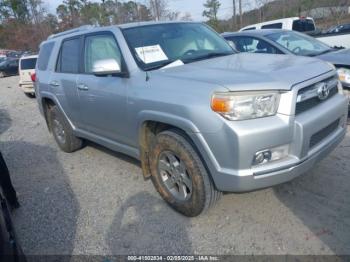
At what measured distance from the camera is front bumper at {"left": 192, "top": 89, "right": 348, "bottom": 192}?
8.54 ft

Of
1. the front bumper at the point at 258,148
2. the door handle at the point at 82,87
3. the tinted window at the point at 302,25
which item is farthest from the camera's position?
the tinted window at the point at 302,25

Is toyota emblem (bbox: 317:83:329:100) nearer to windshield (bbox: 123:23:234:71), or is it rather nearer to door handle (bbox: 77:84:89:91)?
windshield (bbox: 123:23:234:71)

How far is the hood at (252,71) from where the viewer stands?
270cm

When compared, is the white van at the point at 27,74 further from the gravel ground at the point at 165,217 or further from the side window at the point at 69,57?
the gravel ground at the point at 165,217

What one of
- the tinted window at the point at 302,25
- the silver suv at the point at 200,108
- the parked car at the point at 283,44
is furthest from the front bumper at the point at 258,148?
the tinted window at the point at 302,25

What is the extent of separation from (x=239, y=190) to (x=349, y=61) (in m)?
3.78

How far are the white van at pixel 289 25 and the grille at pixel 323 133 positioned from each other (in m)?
9.10

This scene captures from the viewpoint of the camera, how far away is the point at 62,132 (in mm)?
5539

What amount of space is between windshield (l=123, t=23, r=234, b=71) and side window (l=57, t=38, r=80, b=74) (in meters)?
1.08

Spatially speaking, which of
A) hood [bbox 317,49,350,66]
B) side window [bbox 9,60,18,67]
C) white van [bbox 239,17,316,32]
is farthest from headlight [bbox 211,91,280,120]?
side window [bbox 9,60,18,67]

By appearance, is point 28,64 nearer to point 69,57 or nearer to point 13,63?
point 69,57

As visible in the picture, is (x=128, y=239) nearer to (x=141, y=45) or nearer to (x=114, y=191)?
(x=114, y=191)

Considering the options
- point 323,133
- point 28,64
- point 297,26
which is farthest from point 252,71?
point 28,64

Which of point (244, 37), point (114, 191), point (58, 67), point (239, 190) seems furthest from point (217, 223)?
point (244, 37)
